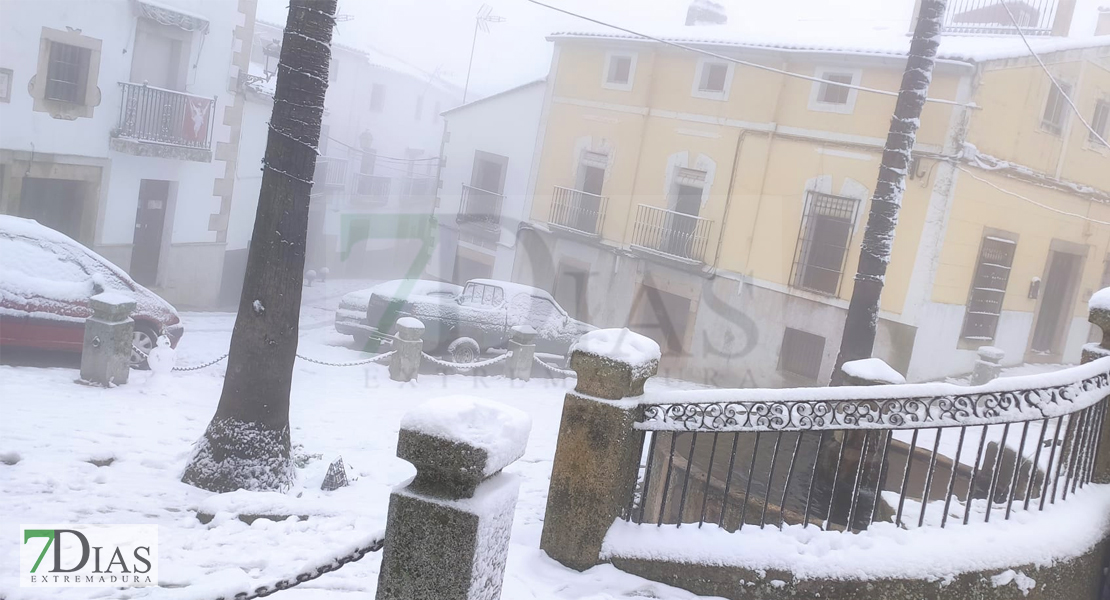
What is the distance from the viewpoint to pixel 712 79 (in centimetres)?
1723

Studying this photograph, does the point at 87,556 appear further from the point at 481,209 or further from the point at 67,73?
the point at 481,209

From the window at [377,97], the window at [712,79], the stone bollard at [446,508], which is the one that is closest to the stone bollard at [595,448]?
the stone bollard at [446,508]

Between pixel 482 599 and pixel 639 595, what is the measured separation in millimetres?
1308

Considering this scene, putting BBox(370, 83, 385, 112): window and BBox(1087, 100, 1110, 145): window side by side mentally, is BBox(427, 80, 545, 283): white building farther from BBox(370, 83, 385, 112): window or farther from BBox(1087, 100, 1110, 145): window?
BBox(1087, 100, 1110, 145): window

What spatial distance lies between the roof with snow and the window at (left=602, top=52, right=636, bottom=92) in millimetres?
445

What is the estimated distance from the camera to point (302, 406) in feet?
29.3

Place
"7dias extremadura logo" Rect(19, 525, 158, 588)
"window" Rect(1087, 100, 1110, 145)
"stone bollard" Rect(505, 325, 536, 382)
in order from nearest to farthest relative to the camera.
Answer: "7dias extremadura logo" Rect(19, 525, 158, 588), "stone bollard" Rect(505, 325, 536, 382), "window" Rect(1087, 100, 1110, 145)

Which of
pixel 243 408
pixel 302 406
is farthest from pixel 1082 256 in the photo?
A: pixel 243 408

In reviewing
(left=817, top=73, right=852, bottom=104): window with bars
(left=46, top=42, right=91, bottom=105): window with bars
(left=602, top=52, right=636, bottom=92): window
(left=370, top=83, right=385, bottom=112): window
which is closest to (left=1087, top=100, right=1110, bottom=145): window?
(left=817, top=73, right=852, bottom=104): window with bars

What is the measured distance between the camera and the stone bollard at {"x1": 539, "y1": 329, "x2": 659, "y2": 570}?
3801mm

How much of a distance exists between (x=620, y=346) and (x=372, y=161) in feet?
94.4

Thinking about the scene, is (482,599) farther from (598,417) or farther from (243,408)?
(243,408)

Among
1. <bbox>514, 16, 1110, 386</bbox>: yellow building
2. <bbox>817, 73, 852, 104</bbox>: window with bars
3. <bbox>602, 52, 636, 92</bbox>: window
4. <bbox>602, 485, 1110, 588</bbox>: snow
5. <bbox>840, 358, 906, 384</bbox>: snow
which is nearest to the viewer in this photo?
<bbox>602, 485, 1110, 588</bbox>: snow

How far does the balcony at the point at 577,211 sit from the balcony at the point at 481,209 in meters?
1.91
